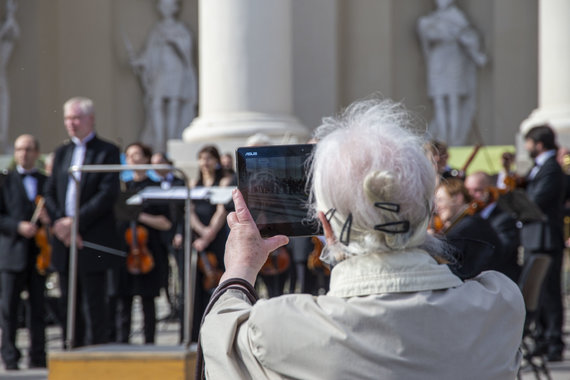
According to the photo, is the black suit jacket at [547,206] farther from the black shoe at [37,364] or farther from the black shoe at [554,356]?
the black shoe at [37,364]

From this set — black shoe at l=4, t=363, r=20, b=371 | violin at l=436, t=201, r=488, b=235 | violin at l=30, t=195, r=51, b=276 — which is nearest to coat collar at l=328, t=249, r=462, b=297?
violin at l=436, t=201, r=488, b=235

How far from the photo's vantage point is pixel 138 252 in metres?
7.78

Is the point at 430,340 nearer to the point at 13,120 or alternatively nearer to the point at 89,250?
the point at 89,250

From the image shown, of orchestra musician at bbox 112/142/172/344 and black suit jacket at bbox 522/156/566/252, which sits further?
orchestra musician at bbox 112/142/172/344

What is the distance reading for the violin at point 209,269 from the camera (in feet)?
25.1

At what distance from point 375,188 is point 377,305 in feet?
0.73

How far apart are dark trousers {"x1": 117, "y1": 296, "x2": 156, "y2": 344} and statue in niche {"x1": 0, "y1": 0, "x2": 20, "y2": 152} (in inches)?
318

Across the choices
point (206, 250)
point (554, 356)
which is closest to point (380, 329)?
point (554, 356)

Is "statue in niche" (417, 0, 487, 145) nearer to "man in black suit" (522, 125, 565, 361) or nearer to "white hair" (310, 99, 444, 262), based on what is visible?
"man in black suit" (522, 125, 565, 361)

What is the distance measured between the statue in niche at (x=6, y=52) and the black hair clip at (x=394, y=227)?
13995 mm

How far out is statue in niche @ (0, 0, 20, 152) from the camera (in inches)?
610

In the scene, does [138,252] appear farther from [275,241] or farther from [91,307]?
[275,241]

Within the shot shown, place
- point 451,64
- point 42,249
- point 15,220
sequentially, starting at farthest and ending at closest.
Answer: point 451,64
point 42,249
point 15,220

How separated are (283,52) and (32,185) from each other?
4.92 meters
